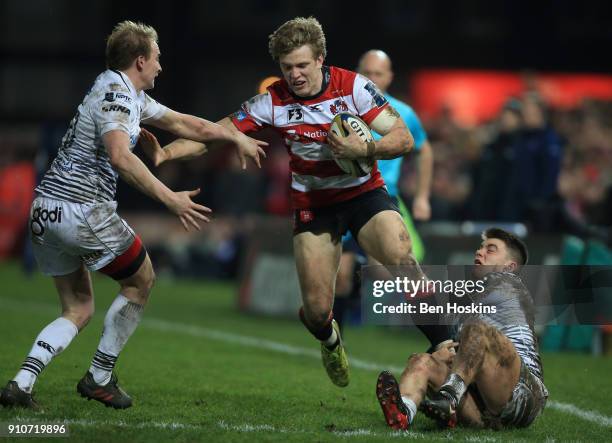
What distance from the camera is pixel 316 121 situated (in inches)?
312

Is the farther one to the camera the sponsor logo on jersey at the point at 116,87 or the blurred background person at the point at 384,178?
the blurred background person at the point at 384,178

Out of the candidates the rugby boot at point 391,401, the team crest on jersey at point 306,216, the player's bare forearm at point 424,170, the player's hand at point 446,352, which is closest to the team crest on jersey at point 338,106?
the team crest on jersey at point 306,216

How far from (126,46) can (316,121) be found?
4.53 feet

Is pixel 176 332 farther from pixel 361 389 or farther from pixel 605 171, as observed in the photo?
pixel 605 171

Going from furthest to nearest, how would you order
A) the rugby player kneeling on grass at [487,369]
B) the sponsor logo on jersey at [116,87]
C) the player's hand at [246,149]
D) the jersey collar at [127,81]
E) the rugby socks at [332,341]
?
the rugby socks at [332,341]
the player's hand at [246,149]
the jersey collar at [127,81]
the sponsor logo on jersey at [116,87]
the rugby player kneeling on grass at [487,369]

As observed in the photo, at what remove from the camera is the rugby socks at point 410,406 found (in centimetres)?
691

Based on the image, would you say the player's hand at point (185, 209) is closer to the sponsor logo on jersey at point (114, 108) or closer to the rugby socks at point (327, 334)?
the sponsor logo on jersey at point (114, 108)

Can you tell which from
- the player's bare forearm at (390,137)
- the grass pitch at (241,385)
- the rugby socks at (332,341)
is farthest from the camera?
the rugby socks at (332,341)

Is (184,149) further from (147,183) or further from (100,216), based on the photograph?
(147,183)

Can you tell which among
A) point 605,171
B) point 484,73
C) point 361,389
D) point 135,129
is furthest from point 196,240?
point 135,129

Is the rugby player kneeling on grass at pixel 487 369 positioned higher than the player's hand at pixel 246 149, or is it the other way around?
the player's hand at pixel 246 149

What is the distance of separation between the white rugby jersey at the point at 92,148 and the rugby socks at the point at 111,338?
2.37 ft

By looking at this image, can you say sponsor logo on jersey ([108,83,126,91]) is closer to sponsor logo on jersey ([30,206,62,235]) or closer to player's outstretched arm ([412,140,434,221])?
sponsor logo on jersey ([30,206,62,235])

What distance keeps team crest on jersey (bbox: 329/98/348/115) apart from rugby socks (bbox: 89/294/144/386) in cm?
184
